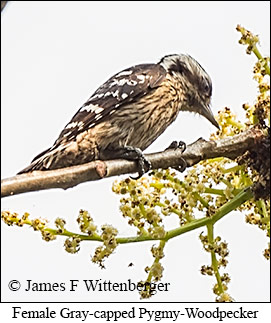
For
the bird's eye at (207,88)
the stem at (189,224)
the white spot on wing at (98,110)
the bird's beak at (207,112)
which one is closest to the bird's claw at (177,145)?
the stem at (189,224)

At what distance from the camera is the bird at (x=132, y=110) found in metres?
3.01

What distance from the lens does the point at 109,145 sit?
312 cm

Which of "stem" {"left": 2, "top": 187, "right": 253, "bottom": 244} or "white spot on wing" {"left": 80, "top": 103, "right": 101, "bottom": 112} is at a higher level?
"white spot on wing" {"left": 80, "top": 103, "right": 101, "bottom": 112}

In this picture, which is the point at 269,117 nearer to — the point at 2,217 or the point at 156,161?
the point at 156,161

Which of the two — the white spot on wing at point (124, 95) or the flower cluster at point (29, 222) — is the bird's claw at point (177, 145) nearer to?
the flower cluster at point (29, 222)

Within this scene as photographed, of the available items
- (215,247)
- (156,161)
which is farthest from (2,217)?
(215,247)

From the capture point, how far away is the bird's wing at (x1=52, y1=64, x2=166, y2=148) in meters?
3.12

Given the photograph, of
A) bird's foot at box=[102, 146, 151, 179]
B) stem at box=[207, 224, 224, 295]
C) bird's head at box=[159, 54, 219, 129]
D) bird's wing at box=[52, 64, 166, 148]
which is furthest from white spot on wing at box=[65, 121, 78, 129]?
stem at box=[207, 224, 224, 295]

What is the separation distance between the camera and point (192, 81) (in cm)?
366

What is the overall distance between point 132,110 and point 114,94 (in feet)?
0.46

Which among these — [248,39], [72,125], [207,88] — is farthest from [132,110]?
[248,39]

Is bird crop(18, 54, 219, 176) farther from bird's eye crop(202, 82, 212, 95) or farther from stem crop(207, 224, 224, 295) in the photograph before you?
stem crop(207, 224, 224, 295)

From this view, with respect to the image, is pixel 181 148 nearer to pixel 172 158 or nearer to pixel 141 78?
pixel 172 158

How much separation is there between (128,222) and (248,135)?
22.3 inches
